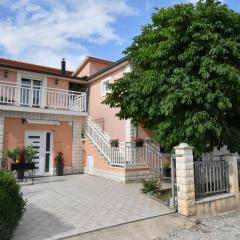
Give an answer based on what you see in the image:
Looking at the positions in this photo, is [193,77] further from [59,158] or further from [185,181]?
[59,158]

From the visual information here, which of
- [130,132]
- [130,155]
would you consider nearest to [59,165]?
[130,132]

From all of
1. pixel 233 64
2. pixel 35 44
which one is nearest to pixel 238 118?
pixel 233 64

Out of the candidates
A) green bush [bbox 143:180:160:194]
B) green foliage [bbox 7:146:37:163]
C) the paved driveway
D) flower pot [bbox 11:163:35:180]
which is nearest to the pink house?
green foliage [bbox 7:146:37:163]

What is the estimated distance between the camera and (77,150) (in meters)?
16.7

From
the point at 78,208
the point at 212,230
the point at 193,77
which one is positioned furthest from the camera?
the point at 193,77

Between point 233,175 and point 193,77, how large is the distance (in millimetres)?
3366

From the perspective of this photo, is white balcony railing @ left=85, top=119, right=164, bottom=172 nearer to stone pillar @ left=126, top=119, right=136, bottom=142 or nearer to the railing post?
stone pillar @ left=126, top=119, right=136, bottom=142

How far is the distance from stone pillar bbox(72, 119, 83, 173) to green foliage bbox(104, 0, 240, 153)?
7.14 meters

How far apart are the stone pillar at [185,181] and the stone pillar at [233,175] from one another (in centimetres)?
196

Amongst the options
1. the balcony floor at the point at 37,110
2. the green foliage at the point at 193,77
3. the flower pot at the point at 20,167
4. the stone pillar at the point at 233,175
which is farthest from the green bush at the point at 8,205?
the balcony floor at the point at 37,110

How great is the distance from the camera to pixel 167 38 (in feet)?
31.3

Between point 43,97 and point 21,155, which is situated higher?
point 43,97

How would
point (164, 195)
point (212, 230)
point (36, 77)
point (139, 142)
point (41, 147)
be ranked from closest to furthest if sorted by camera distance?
1. point (212, 230)
2. point (164, 195)
3. point (139, 142)
4. point (41, 147)
5. point (36, 77)

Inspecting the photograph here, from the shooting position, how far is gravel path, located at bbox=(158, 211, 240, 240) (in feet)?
20.5
